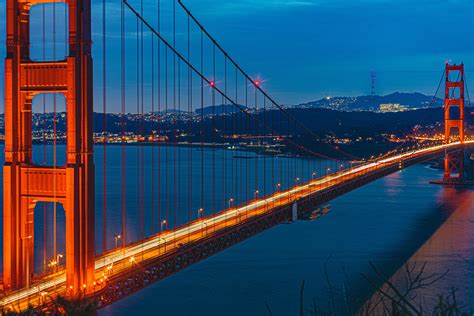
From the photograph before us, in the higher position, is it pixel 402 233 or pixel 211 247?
pixel 211 247

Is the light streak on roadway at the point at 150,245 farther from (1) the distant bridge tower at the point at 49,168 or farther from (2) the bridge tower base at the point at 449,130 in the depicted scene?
(2) the bridge tower base at the point at 449,130

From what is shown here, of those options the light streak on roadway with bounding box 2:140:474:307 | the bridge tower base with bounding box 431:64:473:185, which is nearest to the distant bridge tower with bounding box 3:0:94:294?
the light streak on roadway with bounding box 2:140:474:307

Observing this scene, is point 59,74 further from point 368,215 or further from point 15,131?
point 368,215

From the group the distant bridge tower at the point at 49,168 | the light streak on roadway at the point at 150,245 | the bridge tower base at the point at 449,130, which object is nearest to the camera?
the light streak on roadway at the point at 150,245

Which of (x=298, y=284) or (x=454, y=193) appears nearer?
(x=298, y=284)

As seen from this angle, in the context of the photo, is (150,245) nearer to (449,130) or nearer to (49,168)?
(49,168)

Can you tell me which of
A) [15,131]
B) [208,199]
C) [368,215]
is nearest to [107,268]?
[15,131]

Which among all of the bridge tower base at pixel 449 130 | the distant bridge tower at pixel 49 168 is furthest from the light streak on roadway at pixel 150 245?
the bridge tower base at pixel 449 130

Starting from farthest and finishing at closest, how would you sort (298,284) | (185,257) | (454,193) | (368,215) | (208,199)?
(454,193) → (208,199) → (368,215) → (298,284) → (185,257)
